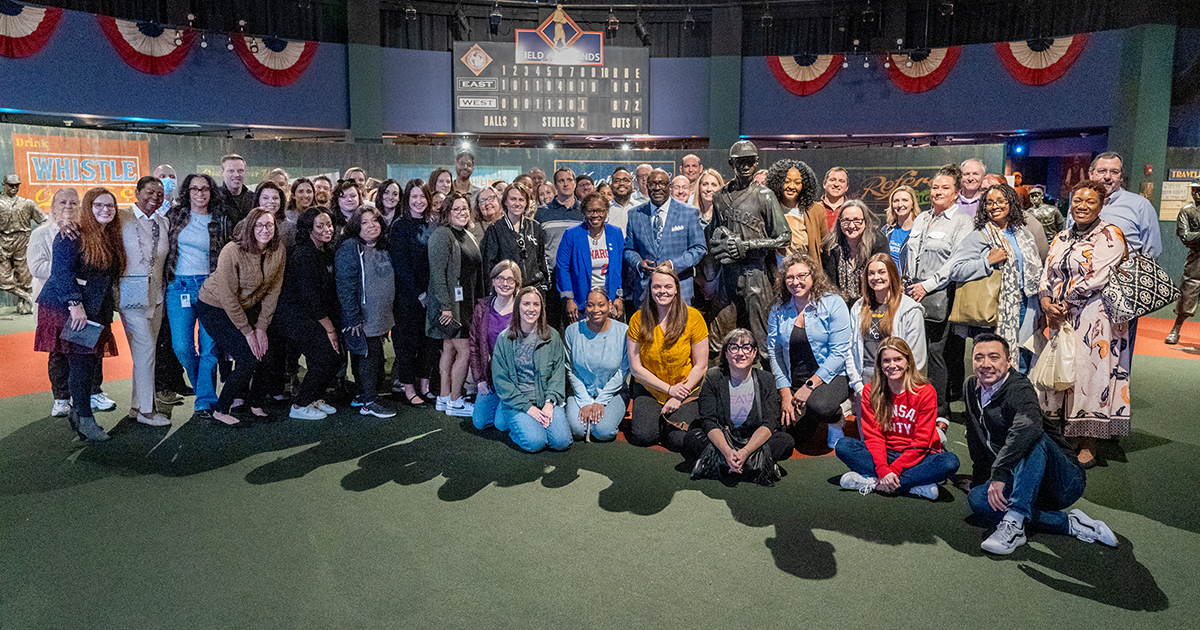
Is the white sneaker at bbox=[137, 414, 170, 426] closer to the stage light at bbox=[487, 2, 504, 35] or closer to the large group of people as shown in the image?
the large group of people

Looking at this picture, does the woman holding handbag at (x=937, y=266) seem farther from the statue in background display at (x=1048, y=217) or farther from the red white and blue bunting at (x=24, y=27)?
the red white and blue bunting at (x=24, y=27)

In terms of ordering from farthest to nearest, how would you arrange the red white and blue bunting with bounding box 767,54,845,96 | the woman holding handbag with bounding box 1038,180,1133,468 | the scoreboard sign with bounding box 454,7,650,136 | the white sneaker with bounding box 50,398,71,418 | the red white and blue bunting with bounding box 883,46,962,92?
the red white and blue bunting with bounding box 767,54,845,96, the red white and blue bunting with bounding box 883,46,962,92, the scoreboard sign with bounding box 454,7,650,136, the white sneaker with bounding box 50,398,71,418, the woman holding handbag with bounding box 1038,180,1133,468

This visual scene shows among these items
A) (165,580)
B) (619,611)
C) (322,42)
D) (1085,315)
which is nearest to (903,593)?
(619,611)

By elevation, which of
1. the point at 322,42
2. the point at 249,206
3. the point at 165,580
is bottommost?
the point at 165,580

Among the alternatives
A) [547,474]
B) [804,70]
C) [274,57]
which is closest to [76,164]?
[274,57]

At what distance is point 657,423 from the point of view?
4910 millimetres

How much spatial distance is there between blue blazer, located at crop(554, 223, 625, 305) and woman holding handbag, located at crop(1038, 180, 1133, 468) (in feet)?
9.00

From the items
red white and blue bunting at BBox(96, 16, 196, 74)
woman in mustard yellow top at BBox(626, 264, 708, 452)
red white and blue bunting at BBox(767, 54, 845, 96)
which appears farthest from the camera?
red white and blue bunting at BBox(767, 54, 845, 96)

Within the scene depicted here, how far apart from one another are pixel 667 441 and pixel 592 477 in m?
0.65

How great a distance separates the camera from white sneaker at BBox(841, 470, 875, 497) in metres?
4.11

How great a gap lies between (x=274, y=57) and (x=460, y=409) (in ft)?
37.6

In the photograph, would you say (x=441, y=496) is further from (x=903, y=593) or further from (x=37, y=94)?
(x=37, y=94)

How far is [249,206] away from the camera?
5.83 meters

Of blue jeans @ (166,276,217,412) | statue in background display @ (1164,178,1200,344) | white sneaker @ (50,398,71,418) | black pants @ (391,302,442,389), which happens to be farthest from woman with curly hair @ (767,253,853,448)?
statue in background display @ (1164,178,1200,344)
